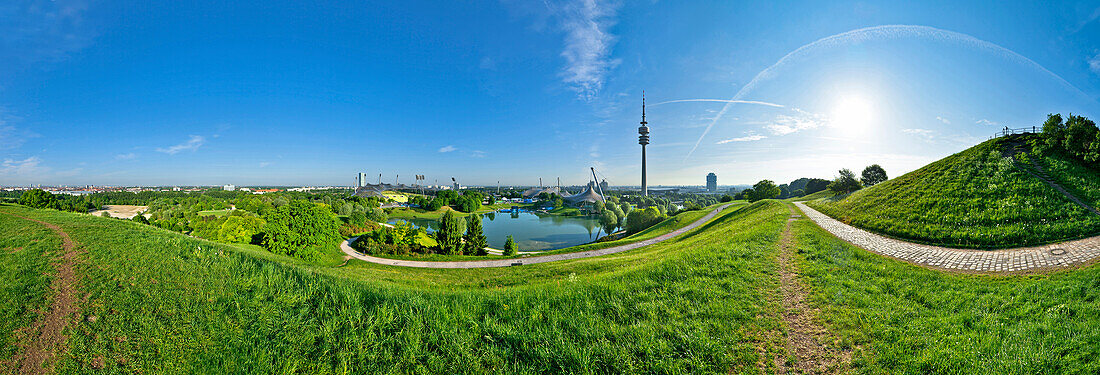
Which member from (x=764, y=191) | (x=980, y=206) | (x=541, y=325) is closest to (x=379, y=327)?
(x=541, y=325)

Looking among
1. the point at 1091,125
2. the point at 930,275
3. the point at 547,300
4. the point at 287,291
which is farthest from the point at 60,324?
the point at 1091,125

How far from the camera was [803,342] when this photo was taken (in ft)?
13.6

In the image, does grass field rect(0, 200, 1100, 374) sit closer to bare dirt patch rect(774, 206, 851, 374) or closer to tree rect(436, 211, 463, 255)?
bare dirt patch rect(774, 206, 851, 374)

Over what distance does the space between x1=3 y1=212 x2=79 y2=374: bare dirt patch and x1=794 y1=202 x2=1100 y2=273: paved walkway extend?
16.1 metres

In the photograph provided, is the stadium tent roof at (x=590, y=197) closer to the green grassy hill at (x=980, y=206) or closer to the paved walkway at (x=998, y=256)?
the green grassy hill at (x=980, y=206)

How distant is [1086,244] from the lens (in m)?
8.26

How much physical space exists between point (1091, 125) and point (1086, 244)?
13.9 m

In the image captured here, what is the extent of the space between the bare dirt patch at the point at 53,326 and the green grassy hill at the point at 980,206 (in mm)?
19306

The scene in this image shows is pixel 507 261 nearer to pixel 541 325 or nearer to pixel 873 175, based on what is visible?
pixel 541 325

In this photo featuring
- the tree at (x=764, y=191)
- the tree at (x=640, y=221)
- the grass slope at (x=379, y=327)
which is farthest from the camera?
the tree at (x=764, y=191)

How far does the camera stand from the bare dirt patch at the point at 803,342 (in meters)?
3.67

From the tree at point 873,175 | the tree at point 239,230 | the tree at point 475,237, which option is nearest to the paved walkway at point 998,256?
the tree at point 475,237

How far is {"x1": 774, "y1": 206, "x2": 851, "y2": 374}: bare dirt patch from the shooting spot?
12.0 feet

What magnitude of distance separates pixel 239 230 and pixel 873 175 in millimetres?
67152
